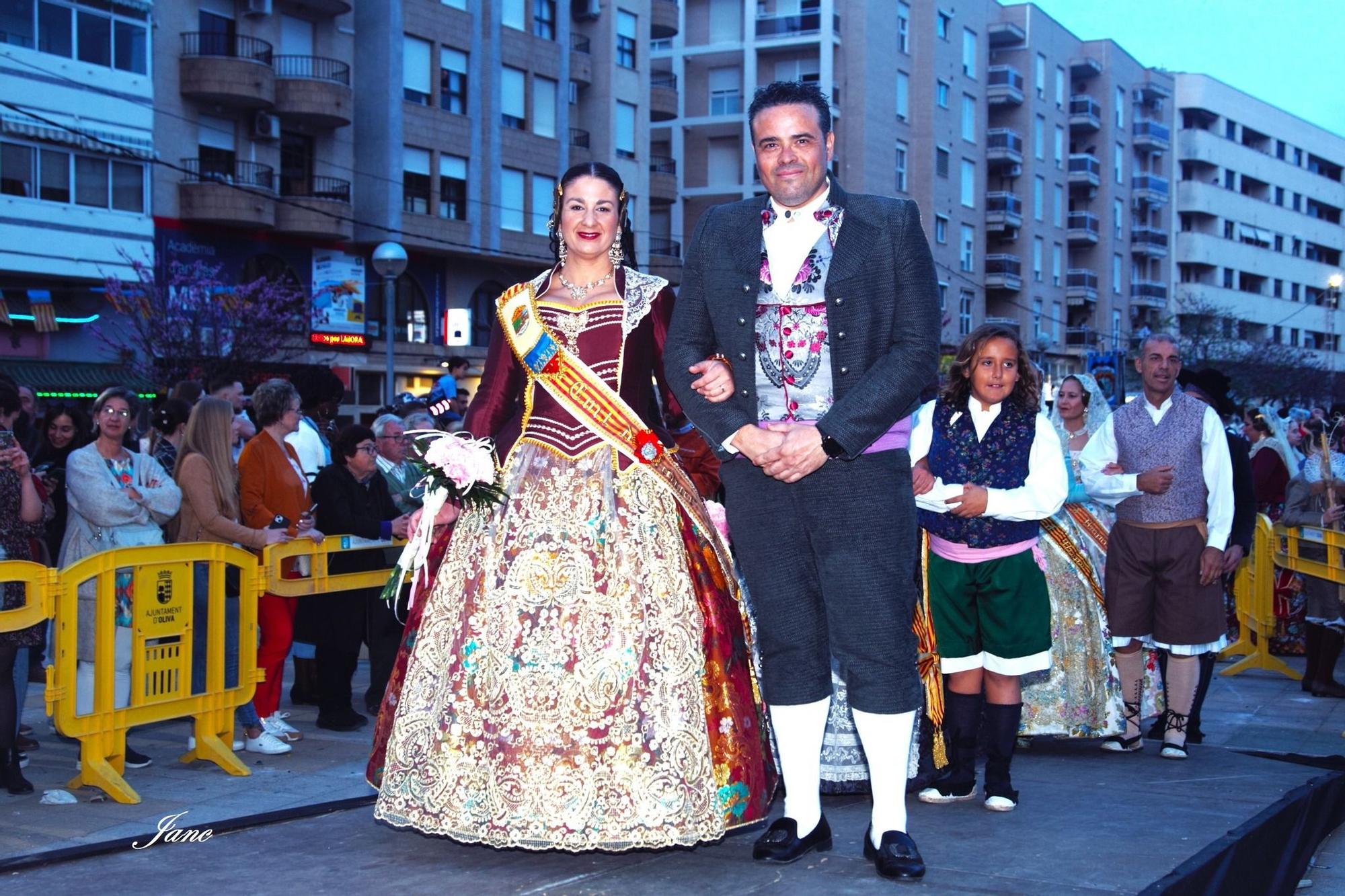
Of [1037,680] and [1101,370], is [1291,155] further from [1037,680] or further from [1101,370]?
[1037,680]

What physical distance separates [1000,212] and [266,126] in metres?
32.5

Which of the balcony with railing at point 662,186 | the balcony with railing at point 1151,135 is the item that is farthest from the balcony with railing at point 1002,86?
the balcony with railing at point 662,186

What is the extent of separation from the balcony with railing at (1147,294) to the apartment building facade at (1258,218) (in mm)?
1077

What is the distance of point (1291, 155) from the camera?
7438cm

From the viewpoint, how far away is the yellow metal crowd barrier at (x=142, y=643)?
548 cm


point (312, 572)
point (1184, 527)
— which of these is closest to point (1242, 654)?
point (1184, 527)

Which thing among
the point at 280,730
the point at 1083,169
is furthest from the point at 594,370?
the point at 1083,169

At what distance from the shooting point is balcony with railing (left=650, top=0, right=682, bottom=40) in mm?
39188

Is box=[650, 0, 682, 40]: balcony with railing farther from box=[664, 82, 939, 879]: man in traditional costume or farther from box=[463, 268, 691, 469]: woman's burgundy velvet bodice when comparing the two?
box=[664, 82, 939, 879]: man in traditional costume

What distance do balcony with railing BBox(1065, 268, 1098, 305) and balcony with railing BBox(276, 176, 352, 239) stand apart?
123 ft

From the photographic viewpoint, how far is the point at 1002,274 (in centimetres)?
5372

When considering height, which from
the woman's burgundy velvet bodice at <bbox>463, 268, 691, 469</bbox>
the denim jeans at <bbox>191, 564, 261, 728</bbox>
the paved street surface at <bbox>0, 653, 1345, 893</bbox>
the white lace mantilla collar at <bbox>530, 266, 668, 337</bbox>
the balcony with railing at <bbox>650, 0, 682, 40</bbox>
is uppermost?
the balcony with railing at <bbox>650, 0, 682, 40</bbox>

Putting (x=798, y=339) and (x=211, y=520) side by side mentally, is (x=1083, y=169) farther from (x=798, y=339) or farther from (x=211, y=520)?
(x=798, y=339)

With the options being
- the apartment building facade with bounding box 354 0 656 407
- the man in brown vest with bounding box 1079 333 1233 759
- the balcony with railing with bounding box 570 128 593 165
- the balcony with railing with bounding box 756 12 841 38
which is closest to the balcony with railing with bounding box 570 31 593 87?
the apartment building facade with bounding box 354 0 656 407
